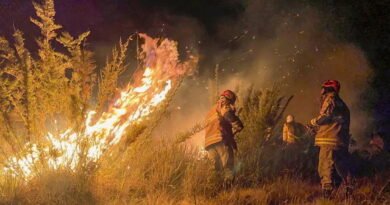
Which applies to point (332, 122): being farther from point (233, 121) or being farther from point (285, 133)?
point (285, 133)

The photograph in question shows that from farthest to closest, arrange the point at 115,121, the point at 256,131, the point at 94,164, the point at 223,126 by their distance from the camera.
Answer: the point at 256,131 < the point at 223,126 < the point at 115,121 < the point at 94,164

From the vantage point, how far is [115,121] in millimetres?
6773

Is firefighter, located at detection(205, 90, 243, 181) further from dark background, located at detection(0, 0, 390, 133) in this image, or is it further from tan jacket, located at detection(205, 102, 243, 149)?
dark background, located at detection(0, 0, 390, 133)

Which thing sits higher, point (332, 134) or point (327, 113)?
point (327, 113)

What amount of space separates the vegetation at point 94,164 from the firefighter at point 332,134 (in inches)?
14.7

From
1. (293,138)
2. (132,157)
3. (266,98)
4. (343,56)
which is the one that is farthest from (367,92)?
(132,157)

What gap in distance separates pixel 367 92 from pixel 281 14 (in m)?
3.85

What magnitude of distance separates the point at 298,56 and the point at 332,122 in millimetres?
9887

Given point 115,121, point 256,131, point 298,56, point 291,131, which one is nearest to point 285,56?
point 298,56

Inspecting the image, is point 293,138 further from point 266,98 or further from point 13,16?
point 13,16

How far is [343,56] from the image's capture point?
16938 millimetres

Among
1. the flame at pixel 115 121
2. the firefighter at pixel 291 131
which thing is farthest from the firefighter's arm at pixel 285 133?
the flame at pixel 115 121

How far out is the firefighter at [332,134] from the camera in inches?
301

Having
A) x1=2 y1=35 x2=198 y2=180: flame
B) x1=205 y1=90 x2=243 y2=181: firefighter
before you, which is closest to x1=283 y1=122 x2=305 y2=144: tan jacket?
x1=205 y1=90 x2=243 y2=181: firefighter
